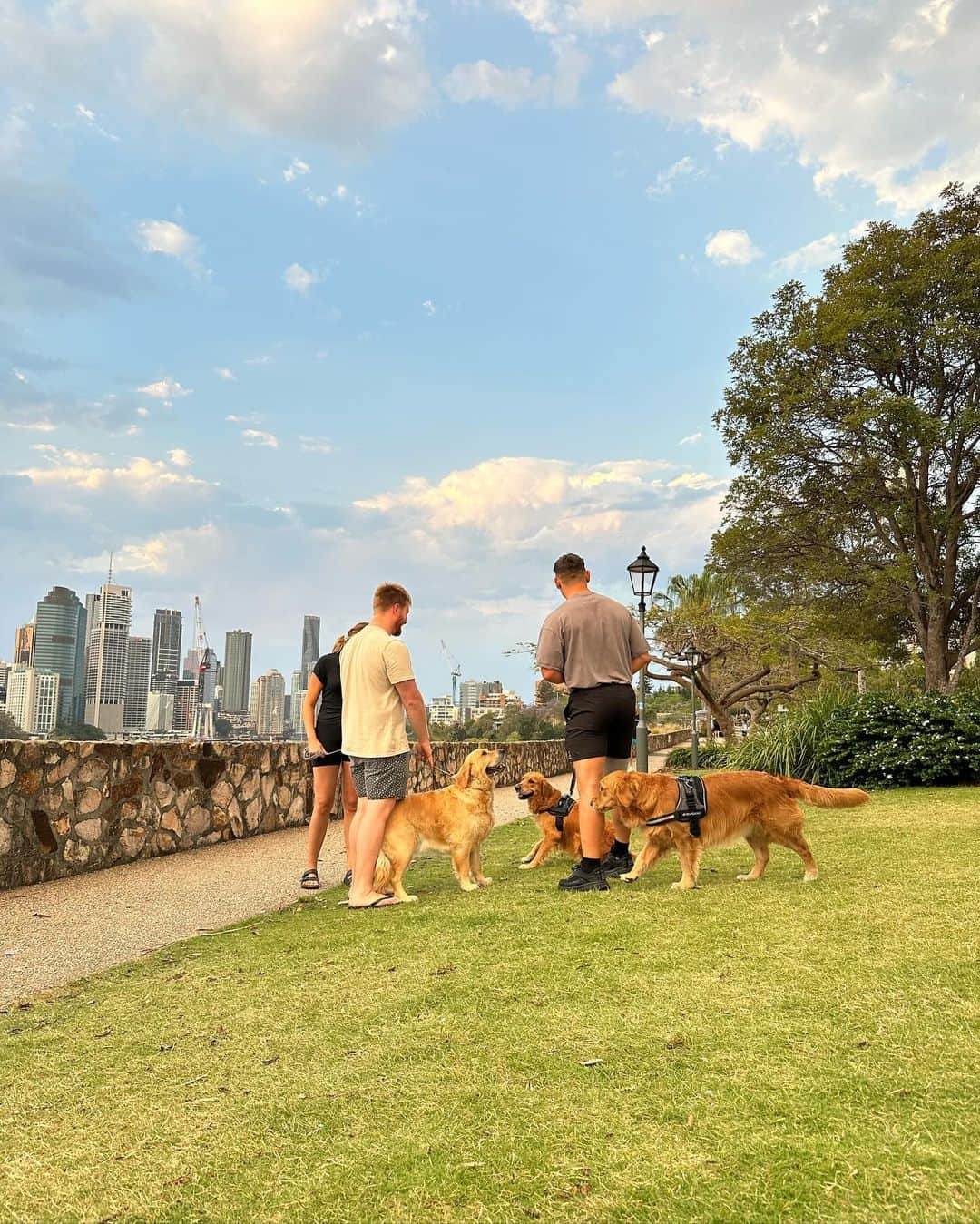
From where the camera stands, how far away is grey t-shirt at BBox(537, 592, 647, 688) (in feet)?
17.1

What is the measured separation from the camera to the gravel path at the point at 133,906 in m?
4.57

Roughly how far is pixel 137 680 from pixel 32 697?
2798 cm

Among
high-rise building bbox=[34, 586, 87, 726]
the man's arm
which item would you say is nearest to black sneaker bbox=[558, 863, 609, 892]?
the man's arm

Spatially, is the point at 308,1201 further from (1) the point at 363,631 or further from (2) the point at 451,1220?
(1) the point at 363,631

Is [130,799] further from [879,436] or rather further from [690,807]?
[879,436]

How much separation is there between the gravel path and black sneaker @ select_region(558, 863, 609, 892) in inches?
78.8

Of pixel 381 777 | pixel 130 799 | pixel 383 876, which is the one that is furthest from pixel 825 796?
pixel 130 799

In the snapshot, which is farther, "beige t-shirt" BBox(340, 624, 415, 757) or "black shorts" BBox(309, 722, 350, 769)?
"black shorts" BBox(309, 722, 350, 769)

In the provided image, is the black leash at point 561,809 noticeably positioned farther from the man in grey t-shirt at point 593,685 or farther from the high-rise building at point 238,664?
the high-rise building at point 238,664

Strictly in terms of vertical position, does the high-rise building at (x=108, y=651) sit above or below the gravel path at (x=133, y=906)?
above

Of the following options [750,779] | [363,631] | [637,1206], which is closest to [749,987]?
[637,1206]

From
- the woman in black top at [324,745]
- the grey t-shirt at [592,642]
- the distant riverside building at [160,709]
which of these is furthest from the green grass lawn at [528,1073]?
the distant riverside building at [160,709]

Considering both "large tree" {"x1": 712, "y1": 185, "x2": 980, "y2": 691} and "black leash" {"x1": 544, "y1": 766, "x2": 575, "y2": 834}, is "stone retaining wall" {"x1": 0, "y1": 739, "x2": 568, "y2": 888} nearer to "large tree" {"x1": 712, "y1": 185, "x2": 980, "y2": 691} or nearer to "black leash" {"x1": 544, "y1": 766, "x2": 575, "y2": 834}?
"black leash" {"x1": 544, "y1": 766, "x2": 575, "y2": 834}

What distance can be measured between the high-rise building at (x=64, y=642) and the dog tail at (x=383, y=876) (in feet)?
198
